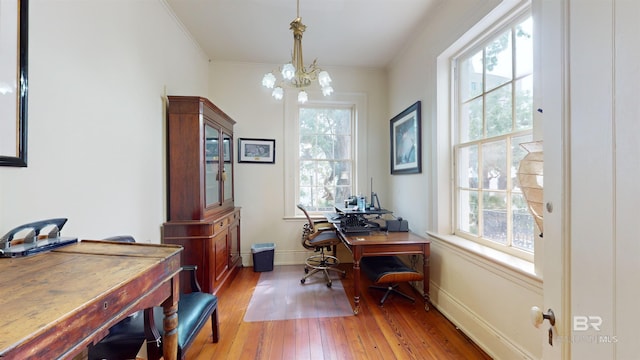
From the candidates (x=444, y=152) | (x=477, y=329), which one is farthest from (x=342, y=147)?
(x=477, y=329)

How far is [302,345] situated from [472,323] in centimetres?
136

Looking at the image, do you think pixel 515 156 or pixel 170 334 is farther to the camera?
pixel 515 156

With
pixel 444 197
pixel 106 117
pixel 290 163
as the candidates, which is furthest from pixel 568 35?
pixel 290 163


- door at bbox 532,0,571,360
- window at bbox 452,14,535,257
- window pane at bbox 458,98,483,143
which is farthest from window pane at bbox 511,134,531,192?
door at bbox 532,0,571,360

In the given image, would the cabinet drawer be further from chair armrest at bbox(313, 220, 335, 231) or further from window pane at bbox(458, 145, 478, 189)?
window pane at bbox(458, 145, 478, 189)

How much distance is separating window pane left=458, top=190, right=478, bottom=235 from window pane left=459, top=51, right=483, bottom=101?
0.89 m

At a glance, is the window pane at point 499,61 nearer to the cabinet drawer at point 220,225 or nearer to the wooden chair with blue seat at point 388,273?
the wooden chair with blue seat at point 388,273

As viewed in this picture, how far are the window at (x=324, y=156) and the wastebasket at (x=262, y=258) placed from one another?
874 millimetres

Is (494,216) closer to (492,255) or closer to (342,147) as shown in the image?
(492,255)

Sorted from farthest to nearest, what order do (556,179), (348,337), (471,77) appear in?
(471,77)
(348,337)
(556,179)

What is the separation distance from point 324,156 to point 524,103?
258cm

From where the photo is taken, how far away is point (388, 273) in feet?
7.73

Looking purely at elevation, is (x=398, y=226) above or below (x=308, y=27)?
below

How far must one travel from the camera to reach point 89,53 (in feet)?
5.06
